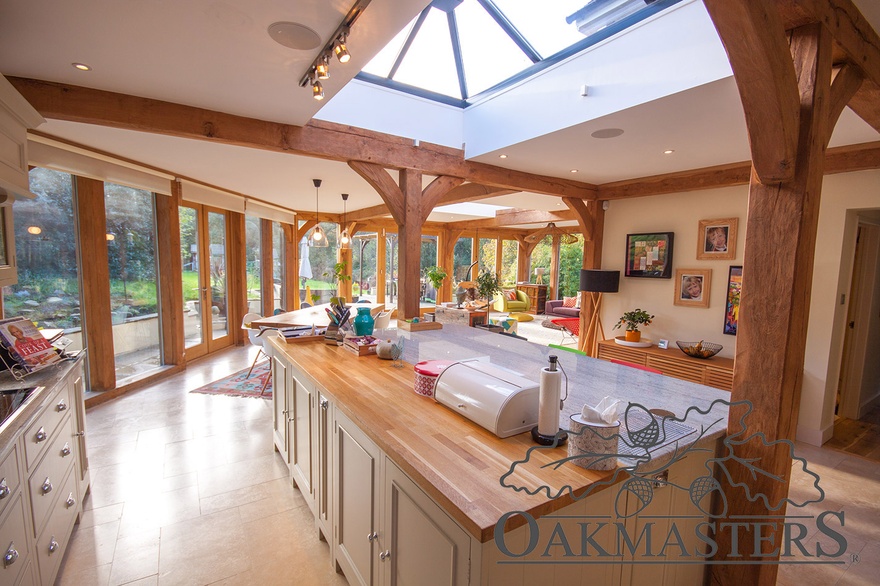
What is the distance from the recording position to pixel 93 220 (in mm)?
3930

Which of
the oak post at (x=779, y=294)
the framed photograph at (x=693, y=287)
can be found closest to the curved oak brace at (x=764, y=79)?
the oak post at (x=779, y=294)

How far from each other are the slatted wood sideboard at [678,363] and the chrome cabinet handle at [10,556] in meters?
4.34

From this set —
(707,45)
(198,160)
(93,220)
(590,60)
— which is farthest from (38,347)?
(707,45)

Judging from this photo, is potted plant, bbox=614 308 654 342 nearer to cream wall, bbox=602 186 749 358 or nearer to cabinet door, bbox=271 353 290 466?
cream wall, bbox=602 186 749 358

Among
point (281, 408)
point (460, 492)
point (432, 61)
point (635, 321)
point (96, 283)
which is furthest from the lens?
point (635, 321)

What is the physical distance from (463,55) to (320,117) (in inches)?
51.2

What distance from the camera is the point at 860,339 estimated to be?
4109 millimetres

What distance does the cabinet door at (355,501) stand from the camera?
150 cm

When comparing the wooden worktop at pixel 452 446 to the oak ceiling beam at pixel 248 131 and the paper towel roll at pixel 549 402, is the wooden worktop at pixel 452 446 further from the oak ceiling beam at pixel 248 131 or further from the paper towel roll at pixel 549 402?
the oak ceiling beam at pixel 248 131

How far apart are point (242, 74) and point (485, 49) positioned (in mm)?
1919

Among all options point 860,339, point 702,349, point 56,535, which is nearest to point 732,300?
point 702,349

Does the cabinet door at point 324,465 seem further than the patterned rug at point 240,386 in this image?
No

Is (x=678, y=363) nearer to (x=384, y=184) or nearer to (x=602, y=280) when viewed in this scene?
(x=602, y=280)

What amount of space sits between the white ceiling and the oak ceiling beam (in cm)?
8
